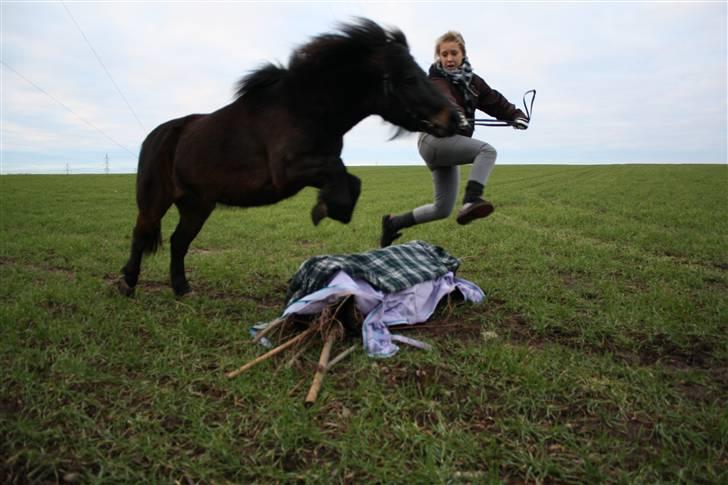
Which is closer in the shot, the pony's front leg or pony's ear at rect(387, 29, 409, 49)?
the pony's front leg

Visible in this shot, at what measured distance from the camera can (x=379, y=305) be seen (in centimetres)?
354

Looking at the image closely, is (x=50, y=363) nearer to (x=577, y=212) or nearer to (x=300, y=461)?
(x=300, y=461)

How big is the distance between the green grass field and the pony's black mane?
2.07 metres

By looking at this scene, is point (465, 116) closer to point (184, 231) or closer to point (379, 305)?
point (379, 305)

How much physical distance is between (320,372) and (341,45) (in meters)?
2.33

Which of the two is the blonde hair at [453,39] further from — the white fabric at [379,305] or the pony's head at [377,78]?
the white fabric at [379,305]

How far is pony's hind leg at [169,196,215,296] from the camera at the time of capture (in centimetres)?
448

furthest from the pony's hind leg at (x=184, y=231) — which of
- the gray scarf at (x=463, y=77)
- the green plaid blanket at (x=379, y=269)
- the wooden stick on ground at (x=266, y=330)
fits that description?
the gray scarf at (x=463, y=77)

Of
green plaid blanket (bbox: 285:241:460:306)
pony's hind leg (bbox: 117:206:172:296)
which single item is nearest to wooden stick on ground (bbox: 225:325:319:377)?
green plaid blanket (bbox: 285:241:460:306)

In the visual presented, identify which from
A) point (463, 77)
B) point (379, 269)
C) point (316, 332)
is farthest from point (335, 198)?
point (463, 77)

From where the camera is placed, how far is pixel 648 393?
2678 mm

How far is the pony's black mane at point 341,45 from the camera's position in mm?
3545

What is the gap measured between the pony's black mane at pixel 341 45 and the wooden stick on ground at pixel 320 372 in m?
1.97

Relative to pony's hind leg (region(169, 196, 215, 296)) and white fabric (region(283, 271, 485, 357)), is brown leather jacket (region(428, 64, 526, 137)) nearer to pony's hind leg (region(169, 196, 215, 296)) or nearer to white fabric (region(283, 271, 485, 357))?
white fabric (region(283, 271, 485, 357))
